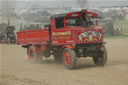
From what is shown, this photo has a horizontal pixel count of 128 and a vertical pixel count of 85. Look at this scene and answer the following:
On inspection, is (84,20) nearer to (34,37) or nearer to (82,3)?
(34,37)

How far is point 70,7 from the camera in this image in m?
45.2

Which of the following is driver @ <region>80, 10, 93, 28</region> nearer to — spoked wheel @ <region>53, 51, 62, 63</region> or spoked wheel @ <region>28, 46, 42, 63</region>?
spoked wheel @ <region>53, 51, 62, 63</region>

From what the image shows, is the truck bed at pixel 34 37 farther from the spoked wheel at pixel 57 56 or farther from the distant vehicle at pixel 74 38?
the spoked wheel at pixel 57 56

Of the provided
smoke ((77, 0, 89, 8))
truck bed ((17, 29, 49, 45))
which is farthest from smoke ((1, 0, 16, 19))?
truck bed ((17, 29, 49, 45))

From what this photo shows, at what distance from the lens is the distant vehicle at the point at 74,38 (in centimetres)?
1042

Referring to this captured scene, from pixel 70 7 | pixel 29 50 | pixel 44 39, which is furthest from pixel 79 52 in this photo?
pixel 70 7

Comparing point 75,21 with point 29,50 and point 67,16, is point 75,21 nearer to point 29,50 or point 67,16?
point 67,16

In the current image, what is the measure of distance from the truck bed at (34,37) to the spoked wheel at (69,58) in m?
1.50

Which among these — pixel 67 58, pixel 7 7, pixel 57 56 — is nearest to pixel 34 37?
pixel 57 56

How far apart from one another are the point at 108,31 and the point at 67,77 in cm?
2618

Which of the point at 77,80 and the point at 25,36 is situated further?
the point at 25,36

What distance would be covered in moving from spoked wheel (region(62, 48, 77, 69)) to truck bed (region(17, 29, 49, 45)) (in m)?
1.50

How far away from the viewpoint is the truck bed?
12150 mm

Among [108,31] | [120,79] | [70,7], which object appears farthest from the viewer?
[70,7]
